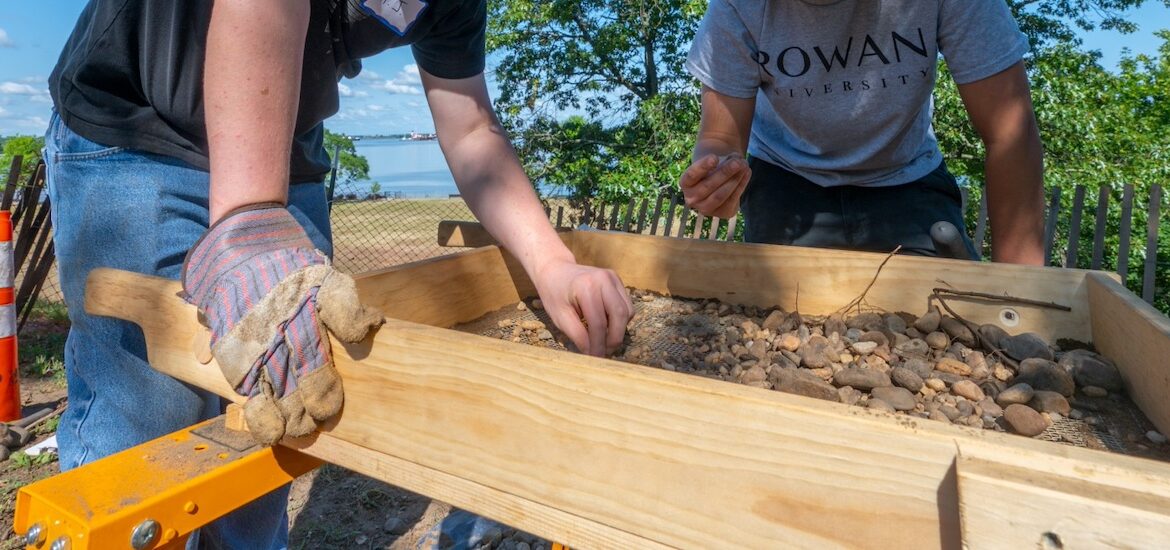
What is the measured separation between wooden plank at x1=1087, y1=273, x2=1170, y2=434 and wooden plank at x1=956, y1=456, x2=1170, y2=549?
643mm

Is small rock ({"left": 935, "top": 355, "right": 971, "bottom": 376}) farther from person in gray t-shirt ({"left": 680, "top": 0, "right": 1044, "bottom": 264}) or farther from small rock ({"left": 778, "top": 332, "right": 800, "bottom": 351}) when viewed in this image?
person in gray t-shirt ({"left": 680, "top": 0, "right": 1044, "bottom": 264})

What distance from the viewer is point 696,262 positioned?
6.04 ft

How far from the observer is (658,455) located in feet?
2.34

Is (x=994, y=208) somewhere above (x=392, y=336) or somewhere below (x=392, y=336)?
above

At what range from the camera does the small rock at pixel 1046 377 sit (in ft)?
3.83

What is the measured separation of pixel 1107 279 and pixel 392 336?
4.60 feet

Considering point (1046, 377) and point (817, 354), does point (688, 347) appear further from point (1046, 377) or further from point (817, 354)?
point (1046, 377)

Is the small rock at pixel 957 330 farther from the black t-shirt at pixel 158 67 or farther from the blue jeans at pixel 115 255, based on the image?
the blue jeans at pixel 115 255

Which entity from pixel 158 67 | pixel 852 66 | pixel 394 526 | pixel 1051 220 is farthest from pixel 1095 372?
pixel 1051 220

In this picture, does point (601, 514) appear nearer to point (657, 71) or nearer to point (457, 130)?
point (457, 130)

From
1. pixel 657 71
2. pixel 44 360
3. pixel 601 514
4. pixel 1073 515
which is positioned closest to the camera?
pixel 1073 515

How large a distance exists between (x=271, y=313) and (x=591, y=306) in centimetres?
52

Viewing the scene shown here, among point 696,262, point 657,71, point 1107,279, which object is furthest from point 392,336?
point 657,71

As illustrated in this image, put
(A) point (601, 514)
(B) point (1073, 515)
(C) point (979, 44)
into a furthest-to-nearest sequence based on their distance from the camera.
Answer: (C) point (979, 44) → (A) point (601, 514) → (B) point (1073, 515)
